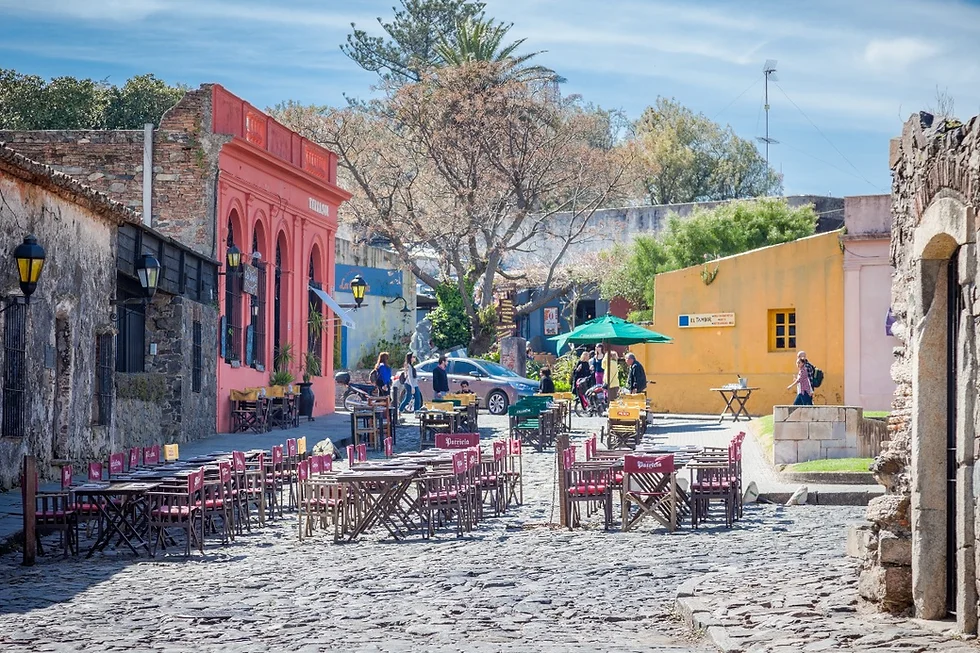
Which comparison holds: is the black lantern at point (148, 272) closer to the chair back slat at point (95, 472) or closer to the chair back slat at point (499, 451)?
the chair back slat at point (499, 451)

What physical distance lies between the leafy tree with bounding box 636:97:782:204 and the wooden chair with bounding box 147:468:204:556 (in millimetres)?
45923

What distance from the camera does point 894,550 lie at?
9.22 m

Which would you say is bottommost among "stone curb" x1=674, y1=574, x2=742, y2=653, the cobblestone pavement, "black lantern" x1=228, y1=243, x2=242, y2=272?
the cobblestone pavement

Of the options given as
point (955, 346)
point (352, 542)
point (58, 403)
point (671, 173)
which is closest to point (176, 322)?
point (58, 403)

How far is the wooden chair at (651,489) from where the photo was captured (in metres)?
15.0

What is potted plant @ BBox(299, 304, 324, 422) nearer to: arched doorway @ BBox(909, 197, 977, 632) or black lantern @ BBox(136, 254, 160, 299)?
black lantern @ BBox(136, 254, 160, 299)

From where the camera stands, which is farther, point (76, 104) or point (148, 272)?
point (76, 104)

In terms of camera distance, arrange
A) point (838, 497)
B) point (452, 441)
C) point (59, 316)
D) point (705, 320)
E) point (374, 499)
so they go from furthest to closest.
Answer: point (705, 320), point (59, 316), point (452, 441), point (838, 497), point (374, 499)

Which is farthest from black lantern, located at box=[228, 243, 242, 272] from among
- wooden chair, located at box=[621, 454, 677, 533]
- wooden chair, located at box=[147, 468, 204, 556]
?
wooden chair, located at box=[621, 454, 677, 533]

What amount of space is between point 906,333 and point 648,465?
5.77 metres

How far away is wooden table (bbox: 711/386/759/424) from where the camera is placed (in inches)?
1228

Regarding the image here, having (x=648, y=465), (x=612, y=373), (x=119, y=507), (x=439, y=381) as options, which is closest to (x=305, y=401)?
(x=439, y=381)

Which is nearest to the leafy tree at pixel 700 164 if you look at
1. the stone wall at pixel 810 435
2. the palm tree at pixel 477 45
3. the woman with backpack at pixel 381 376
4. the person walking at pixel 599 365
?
the palm tree at pixel 477 45

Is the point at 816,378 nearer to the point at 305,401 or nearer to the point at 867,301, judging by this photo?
the point at 867,301
